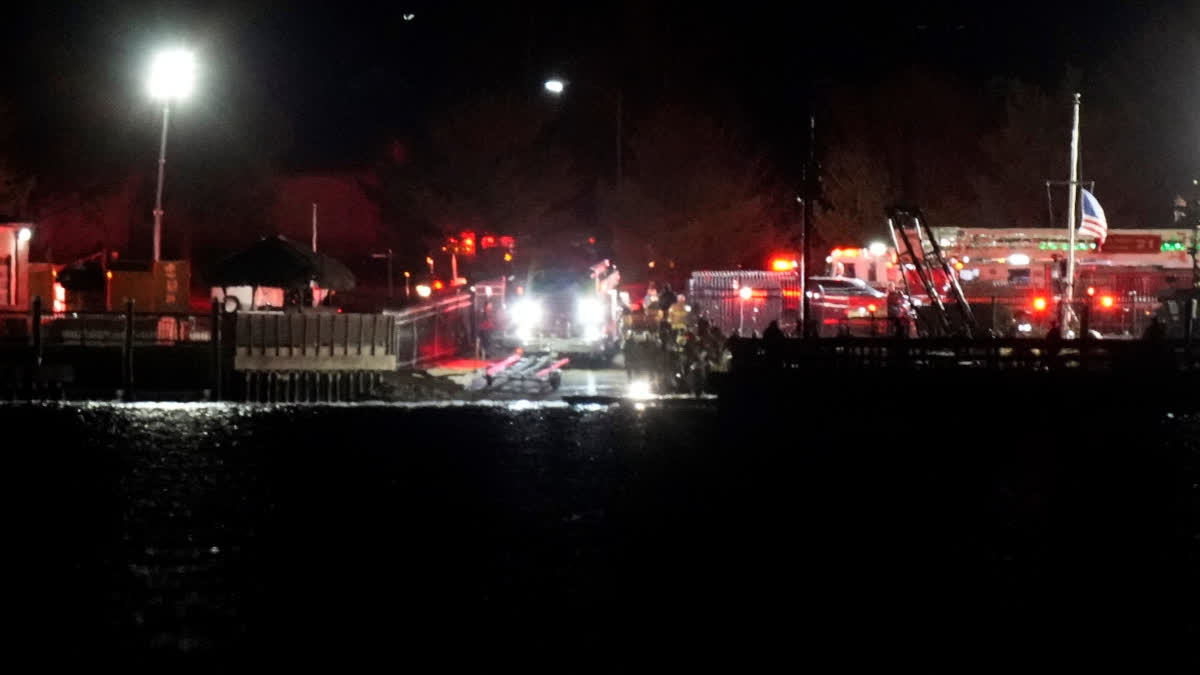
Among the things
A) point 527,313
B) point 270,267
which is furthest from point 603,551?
point 527,313

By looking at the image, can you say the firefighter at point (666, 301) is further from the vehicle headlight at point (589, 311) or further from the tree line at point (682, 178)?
the tree line at point (682, 178)

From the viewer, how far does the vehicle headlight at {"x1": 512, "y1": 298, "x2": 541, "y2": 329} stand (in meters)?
44.4

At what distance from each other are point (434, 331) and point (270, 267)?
14.8 ft

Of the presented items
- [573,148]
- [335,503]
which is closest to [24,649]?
[335,503]

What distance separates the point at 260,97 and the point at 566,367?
35896 mm

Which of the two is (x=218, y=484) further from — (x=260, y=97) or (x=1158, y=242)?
(x=260, y=97)

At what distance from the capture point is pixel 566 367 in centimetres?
4184

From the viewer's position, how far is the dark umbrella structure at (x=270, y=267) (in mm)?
39969

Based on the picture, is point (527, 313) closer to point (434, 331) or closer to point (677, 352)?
point (434, 331)

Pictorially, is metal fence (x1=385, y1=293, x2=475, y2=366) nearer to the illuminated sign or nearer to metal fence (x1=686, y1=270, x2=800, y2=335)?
metal fence (x1=686, y1=270, x2=800, y2=335)

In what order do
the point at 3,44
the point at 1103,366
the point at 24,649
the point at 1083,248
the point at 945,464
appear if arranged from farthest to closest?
the point at 3,44 < the point at 1083,248 < the point at 1103,366 < the point at 945,464 < the point at 24,649

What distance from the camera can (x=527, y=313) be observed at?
44594mm

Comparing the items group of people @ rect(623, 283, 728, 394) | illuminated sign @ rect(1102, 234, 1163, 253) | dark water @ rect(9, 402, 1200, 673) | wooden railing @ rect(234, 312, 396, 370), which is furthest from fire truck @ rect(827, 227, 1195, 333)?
dark water @ rect(9, 402, 1200, 673)

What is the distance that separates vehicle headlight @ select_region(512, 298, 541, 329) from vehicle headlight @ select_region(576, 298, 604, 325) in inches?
41.9
